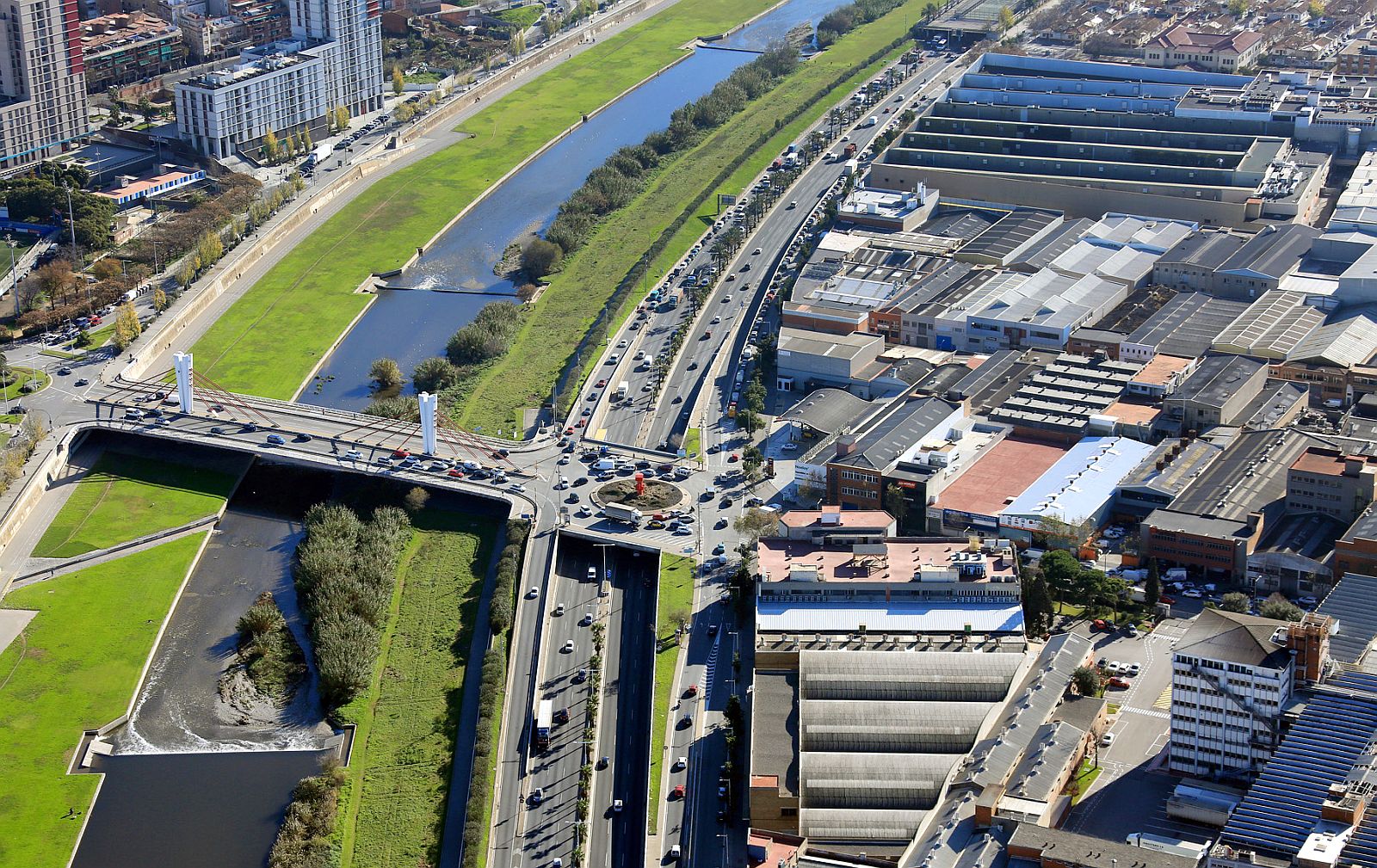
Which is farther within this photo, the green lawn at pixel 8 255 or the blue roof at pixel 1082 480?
the green lawn at pixel 8 255

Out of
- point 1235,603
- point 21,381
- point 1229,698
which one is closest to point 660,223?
point 21,381

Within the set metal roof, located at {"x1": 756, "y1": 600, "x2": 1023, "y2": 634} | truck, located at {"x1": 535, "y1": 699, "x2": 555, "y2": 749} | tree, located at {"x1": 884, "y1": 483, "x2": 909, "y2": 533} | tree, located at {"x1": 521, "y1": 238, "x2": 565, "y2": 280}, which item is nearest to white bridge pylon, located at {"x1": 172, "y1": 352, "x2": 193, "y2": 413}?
tree, located at {"x1": 521, "y1": 238, "x2": 565, "y2": 280}

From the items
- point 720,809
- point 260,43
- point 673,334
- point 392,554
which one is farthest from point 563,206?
point 720,809

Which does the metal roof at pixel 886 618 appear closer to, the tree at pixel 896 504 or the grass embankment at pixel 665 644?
the grass embankment at pixel 665 644

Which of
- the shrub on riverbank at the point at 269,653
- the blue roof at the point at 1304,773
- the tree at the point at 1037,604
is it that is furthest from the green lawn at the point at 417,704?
the blue roof at the point at 1304,773

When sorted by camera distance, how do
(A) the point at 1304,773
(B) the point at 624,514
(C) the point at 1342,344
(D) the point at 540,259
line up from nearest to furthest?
(A) the point at 1304,773, (B) the point at 624,514, (C) the point at 1342,344, (D) the point at 540,259

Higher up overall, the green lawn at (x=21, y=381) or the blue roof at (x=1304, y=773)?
the blue roof at (x=1304, y=773)

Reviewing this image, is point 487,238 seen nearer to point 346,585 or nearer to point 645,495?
point 645,495

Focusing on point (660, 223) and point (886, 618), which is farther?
point (660, 223)
